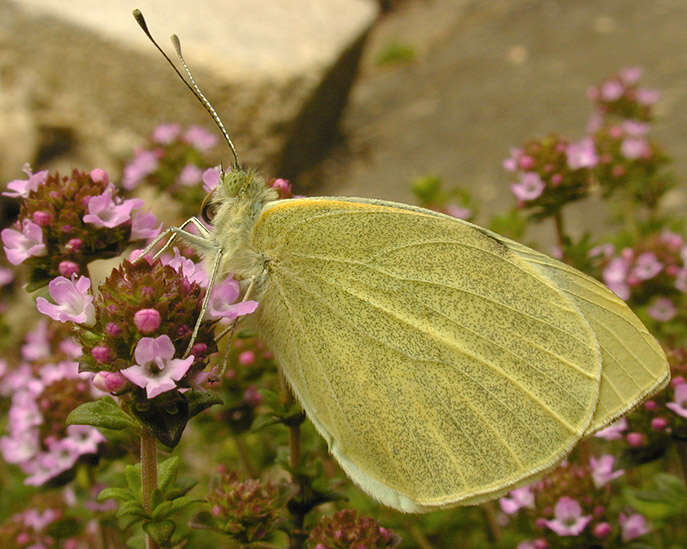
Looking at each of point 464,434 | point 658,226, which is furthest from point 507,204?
point 464,434

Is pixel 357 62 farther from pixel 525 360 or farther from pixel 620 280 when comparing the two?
pixel 525 360

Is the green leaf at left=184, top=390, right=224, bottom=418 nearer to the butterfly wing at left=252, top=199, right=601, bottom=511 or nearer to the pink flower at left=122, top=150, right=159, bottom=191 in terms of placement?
the butterfly wing at left=252, top=199, right=601, bottom=511

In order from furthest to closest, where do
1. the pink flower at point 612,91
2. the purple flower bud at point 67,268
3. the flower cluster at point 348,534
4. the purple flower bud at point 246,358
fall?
1. the pink flower at point 612,91
2. the purple flower bud at point 246,358
3. the purple flower bud at point 67,268
4. the flower cluster at point 348,534

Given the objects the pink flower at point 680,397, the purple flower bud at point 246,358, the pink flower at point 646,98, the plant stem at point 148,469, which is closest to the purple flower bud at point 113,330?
the plant stem at point 148,469

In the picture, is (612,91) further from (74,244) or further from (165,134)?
(74,244)

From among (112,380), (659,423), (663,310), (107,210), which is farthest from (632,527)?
(107,210)

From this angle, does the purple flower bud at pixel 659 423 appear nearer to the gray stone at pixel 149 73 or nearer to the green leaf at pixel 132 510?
the green leaf at pixel 132 510
